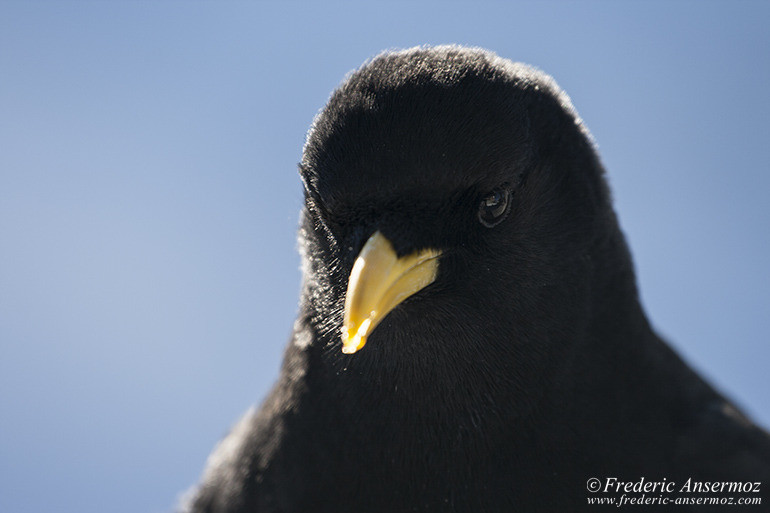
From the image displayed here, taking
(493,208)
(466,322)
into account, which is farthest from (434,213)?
(466,322)

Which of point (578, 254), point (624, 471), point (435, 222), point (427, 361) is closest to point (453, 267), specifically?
point (435, 222)

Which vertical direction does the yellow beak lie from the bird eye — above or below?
below

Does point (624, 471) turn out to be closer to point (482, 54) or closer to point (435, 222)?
point (435, 222)

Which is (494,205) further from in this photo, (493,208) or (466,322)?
(466,322)

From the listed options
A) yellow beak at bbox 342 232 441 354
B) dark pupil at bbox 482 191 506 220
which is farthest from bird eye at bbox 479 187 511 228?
yellow beak at bbox 342 232 441 354

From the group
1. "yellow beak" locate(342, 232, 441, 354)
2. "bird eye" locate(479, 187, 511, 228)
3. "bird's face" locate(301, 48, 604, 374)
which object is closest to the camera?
"yellow beak" locate(342, 232, 441, 354)

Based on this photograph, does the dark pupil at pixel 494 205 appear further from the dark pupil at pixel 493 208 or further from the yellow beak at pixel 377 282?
the yellow beak at pixel 377 282

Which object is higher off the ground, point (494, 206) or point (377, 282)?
point (494, 206)

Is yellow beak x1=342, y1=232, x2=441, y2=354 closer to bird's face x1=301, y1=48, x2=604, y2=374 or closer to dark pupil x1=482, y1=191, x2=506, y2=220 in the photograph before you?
bird's face x1=301, y1=48, x2=604, y2=374

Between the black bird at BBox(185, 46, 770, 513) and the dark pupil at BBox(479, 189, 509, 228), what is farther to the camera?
the dark pupil at BBox(479, 189, 509, 228)
